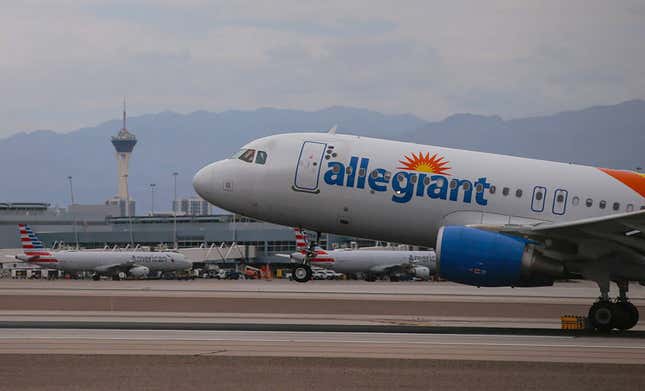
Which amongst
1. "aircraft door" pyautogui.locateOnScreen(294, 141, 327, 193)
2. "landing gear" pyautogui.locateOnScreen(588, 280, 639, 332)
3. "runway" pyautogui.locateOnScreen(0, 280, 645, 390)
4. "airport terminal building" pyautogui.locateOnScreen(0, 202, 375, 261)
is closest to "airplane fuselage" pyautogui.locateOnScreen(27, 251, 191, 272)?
"airport terminal building" pyautogui.locateOnScreen(0, 202, 375, 261)

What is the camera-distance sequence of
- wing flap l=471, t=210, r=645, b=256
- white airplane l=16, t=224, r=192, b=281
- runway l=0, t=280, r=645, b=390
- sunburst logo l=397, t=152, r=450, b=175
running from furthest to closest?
1. white airplane l=16, t=224, r=192, b=281
2. sunburst logo l=397, t=152, r=450, b=175
3. wing flap l=471, t=210, r=645, b=256
4. runway l=0, t=280, r=645, b=390

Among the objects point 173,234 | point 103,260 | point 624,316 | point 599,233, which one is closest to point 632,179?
point 624,316

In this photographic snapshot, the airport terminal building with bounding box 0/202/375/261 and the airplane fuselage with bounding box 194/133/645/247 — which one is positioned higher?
the airplane fuselage with bounding box 194/133/645/247

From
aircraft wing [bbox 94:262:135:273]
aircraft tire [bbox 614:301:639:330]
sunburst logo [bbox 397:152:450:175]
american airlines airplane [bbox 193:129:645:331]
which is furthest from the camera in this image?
aircraft wing [bbox 94:262:135:273]

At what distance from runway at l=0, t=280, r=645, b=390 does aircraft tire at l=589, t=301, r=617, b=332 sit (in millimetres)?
558

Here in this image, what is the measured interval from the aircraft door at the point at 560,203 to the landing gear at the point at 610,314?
2.58 meters

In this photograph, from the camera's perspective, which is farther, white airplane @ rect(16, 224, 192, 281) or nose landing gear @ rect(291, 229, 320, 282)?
white airplane @ rect(16, 224, 192, 281)

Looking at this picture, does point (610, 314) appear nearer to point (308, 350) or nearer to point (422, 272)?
point (308, 350)

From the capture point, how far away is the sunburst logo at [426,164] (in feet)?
89.4

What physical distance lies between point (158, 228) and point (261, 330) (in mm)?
139309

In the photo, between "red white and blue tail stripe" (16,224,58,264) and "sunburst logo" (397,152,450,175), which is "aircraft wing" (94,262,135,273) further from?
"sunburst logo" (397,152,450,175)

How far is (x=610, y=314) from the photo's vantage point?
25.2m

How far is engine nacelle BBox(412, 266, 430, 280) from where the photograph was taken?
98438mm

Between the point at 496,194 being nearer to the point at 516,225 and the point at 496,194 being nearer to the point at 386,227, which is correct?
the point at 516,225
